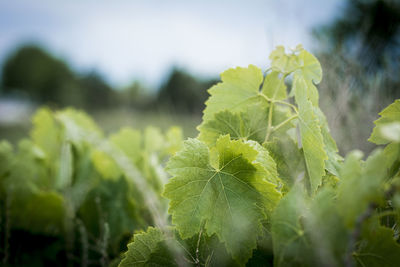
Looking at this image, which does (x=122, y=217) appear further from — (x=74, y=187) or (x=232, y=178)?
(x=232, y=178)

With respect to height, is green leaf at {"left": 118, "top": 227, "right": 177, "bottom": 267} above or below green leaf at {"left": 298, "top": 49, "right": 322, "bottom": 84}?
below

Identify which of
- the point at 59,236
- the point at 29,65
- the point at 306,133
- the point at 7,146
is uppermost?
the point at 29,65

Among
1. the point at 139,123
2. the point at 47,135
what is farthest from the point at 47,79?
the point at 47,135

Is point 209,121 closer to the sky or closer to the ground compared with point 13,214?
closer to the sky

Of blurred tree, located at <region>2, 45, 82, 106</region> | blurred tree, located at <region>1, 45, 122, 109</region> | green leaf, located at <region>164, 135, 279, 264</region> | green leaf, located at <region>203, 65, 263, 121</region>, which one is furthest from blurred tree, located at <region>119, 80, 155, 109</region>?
blurred tree, located at <region>2, 45, 82, 106</region>

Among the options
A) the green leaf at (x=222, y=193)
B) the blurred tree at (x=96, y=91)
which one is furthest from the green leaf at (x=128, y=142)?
the blurred tree at (x=96, y=91)

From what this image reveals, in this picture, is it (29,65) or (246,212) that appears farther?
(29,65)

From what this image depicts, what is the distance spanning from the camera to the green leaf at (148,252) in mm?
469

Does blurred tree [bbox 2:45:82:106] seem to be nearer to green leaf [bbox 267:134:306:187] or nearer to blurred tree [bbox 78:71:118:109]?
blurred tree [bbox 78:71:118:109]

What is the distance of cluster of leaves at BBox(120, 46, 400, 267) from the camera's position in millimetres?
346

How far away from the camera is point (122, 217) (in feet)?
2.85

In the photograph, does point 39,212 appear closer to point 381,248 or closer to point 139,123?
point 381,248

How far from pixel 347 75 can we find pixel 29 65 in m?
28.4

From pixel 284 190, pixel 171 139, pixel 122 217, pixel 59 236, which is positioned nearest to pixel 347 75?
pixel 171 139
